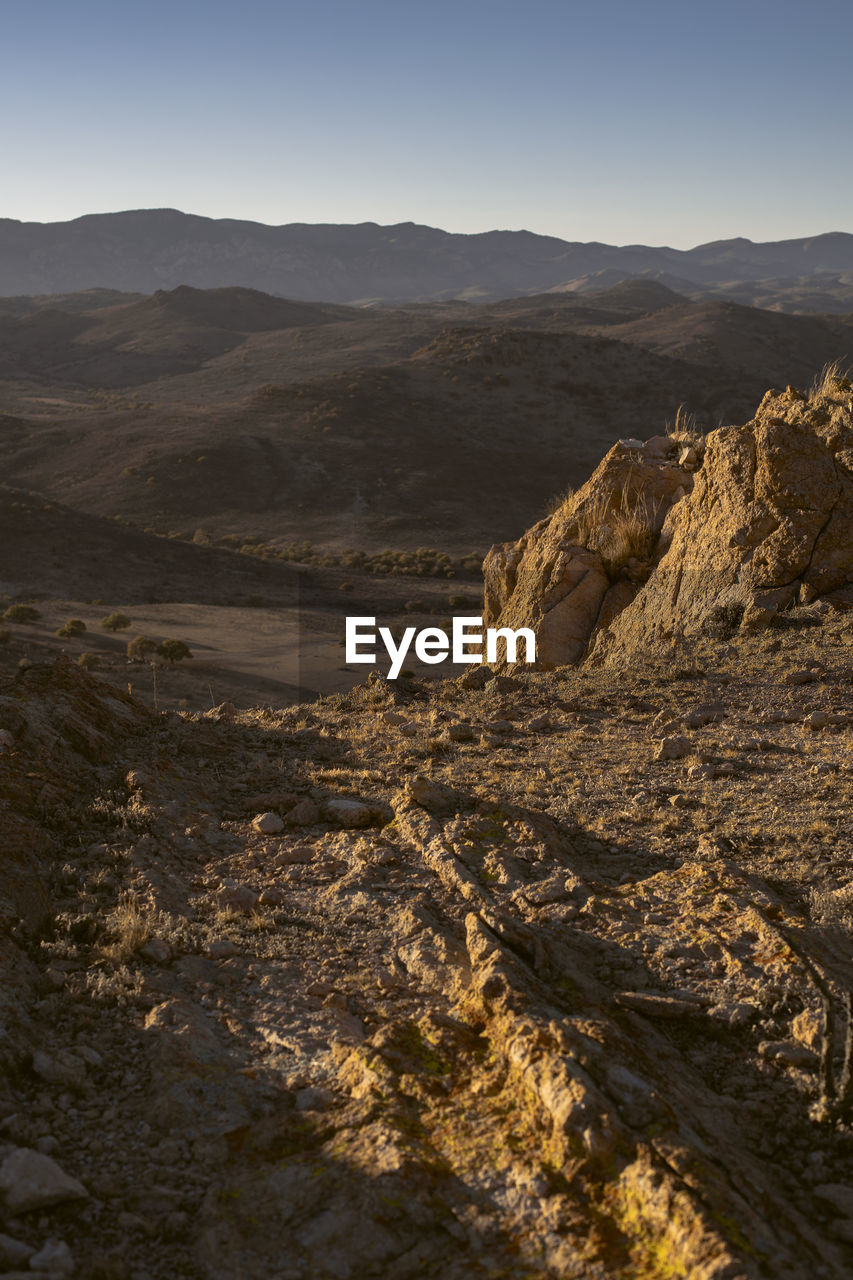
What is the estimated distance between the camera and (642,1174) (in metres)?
2.93

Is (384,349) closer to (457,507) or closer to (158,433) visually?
(158,433)

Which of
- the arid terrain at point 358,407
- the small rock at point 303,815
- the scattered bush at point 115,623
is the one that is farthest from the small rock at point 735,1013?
the arid terrain at point 358,407

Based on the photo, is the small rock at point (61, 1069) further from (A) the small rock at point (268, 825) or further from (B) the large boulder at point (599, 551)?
(B) the large boulder at point (599, 551)

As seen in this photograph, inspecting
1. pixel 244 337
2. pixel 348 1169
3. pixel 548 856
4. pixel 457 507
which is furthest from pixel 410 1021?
pixel 244 337

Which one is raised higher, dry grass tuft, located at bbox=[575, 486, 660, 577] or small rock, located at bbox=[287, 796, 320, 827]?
dry grass tuft, located at bbox=[575, 486, 660, 577]

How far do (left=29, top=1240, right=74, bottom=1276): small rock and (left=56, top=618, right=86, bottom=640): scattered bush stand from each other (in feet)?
86.1

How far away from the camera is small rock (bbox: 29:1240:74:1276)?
2.70 m

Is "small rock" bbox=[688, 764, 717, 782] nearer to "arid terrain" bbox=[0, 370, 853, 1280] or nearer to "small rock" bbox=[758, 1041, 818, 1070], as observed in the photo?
"arid terrain" bbox=[0, 370, 853, 1280]

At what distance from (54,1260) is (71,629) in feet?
87.6

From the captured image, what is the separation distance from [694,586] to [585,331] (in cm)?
9226

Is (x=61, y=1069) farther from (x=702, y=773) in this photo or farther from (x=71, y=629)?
(x=71, y=629)

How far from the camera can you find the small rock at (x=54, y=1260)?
8.84ft

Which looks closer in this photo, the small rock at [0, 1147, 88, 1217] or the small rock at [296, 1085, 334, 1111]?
the small rock at [0, 1147, 88, 1217]

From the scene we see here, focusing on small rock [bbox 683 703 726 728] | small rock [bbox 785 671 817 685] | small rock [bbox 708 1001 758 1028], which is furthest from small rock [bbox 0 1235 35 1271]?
small rock [bbox 785 671 817 685]
